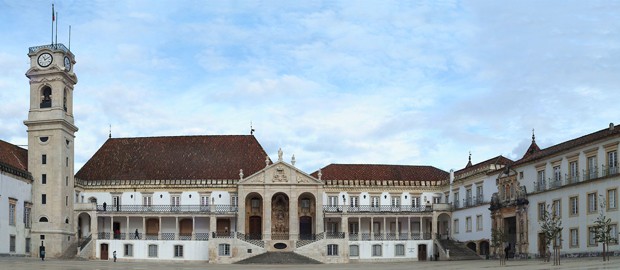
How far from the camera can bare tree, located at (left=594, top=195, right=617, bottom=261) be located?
45.4m

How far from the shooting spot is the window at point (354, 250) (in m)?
67.9

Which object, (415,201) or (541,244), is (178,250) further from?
(541,244)

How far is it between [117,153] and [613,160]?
4095 centimetres

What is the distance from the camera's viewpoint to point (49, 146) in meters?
63.4

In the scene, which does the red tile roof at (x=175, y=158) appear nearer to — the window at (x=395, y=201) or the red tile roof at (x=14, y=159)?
the red tile roof at (x=14, y=159)

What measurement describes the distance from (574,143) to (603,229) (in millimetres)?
8120

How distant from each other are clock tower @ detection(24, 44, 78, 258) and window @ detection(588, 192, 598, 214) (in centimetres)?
3540

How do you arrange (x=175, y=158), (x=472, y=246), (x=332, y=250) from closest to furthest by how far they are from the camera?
(x=332, y=250) → (x=472, y=246) → (x=175, y=158)

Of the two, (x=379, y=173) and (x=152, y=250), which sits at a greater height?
(x=379, y=173)

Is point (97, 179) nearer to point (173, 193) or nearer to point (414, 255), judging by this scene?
point (173, 193)

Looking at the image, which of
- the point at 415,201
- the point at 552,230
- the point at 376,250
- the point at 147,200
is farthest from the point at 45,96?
the point at 552,230

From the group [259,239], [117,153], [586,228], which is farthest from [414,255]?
[117,153]

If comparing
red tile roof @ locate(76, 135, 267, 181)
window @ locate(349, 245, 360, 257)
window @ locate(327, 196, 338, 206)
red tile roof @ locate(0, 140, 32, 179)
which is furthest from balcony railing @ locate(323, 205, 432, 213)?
red tile roof @ locate(0, 140, 32, 179)

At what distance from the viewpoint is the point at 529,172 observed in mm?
59844
